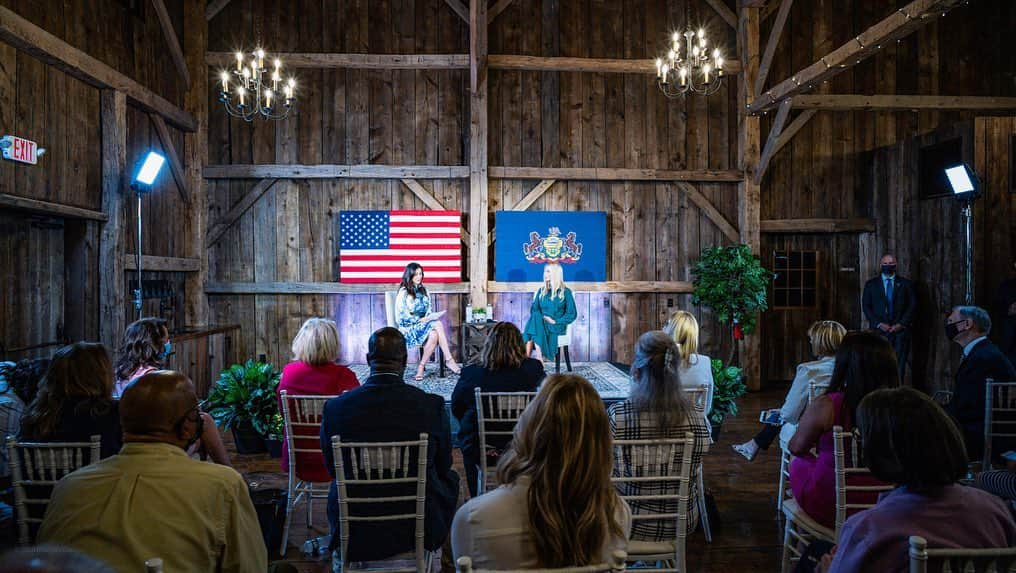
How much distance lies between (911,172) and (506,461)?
7974 millimetres

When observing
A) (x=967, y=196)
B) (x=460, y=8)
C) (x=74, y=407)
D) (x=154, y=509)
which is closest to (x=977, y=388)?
(x=967, y=196)

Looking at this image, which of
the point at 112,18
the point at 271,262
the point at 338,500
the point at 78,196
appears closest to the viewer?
the point at 338,500

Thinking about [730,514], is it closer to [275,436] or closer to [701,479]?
[701,479]

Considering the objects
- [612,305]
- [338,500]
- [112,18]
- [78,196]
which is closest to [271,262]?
[78,196]

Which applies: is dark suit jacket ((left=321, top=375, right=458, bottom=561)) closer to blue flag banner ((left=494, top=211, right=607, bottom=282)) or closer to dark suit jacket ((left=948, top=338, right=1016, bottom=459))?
dark suit jacket ((left=948, top=338, right=1016, bottom=459))

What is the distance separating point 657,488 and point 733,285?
5766mm

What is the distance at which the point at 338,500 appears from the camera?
2.33 metres

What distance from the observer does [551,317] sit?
7043mm

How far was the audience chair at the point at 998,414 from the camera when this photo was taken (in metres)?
3.28

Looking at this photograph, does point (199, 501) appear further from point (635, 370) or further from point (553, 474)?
point (635, 370)

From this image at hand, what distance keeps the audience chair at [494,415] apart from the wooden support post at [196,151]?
595 centimetres

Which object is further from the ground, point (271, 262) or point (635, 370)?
point (271, 262)

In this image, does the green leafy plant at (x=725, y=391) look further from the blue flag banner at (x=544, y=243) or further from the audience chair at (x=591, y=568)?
the audience chair at (x=591, y=568)

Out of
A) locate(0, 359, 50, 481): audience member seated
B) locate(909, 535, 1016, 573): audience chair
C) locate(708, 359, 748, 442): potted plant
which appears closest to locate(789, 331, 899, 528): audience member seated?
locate(909, 535, 1016, 573): audience chair
